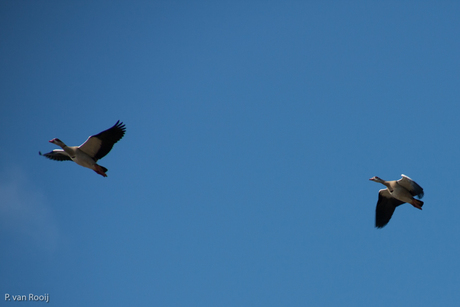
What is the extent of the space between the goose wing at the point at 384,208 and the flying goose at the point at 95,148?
10759 mm

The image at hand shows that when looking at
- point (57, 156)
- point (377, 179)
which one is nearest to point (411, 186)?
point (377, 179)

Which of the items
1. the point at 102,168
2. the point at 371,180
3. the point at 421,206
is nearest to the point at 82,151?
the point at 102,168

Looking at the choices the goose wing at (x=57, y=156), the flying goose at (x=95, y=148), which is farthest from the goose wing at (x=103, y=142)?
the goose wing at (x=57, y=156)

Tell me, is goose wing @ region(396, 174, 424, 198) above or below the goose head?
below

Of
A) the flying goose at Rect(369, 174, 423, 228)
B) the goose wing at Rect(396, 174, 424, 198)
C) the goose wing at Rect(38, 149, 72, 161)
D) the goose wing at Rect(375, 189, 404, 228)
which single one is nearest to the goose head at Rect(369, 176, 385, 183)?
the flying goose at Rect(369, 174, 423, 228)

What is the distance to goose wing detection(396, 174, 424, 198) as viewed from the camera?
18.4 m

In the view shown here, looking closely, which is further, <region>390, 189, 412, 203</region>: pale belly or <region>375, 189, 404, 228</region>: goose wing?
<region>375, 189, 404, 228</region>: goose wing

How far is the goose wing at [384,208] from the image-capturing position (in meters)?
21.0

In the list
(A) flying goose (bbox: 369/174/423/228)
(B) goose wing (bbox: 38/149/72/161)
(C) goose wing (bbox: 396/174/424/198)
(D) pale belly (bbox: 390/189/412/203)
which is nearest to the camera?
(C) goose wing (bbox: 396/174/424/198)

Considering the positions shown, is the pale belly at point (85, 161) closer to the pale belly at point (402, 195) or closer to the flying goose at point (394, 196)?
the flying goose at point (394, 196)

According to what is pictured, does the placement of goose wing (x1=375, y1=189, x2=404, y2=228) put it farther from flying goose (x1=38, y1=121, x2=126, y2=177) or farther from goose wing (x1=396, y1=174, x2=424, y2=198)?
flying goose (x1=38, y1=121, x2=126, y2=177)

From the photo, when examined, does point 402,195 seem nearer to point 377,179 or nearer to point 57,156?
point 377,179

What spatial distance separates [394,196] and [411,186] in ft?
3.52

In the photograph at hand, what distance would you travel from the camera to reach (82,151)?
19.7m
